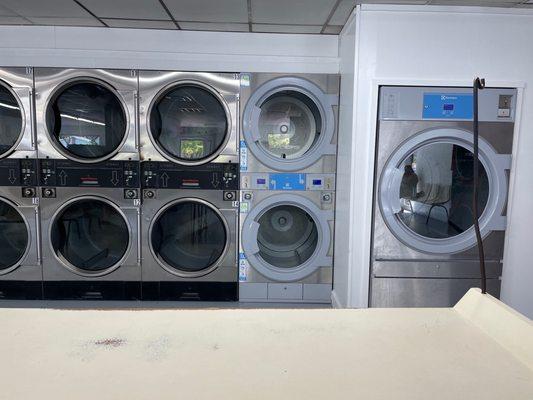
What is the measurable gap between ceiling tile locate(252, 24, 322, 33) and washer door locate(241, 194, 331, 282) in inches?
49.8

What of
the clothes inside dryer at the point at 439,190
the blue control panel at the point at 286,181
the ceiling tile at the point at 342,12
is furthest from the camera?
the blue control panel at the point at 286,181

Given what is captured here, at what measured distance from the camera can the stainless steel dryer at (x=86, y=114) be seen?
289 centimetres

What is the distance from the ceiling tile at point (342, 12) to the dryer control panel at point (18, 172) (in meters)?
2.38

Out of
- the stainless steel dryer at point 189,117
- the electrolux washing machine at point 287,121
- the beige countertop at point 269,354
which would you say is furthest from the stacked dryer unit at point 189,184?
the beige countertop at point 269,354

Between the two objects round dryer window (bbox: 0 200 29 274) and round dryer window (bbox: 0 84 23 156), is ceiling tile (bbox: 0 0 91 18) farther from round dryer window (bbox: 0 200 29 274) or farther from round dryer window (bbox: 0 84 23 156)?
round dryer window (bbox: 0 200 29 274)

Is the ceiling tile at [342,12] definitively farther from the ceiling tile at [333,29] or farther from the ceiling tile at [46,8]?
the ceiling tile at [46,8]

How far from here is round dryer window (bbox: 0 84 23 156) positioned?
298cm

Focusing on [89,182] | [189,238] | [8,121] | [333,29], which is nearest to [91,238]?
[89,182]

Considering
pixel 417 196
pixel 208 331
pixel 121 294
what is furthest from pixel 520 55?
pixel 121 294

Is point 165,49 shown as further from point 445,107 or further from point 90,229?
point 445,107

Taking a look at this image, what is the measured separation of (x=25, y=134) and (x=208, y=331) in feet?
9.21

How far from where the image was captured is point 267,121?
3.06 meters

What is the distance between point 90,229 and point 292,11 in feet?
7.18

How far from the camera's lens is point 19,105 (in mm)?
2910
